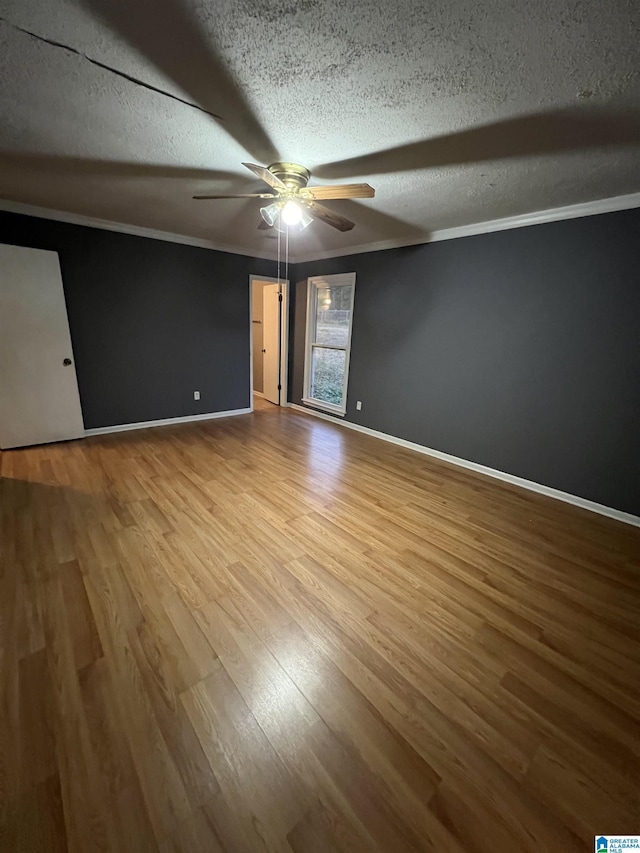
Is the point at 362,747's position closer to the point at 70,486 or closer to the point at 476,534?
the point at 476,534

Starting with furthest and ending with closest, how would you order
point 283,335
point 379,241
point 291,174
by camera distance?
point 283,335 < point 379,241 < point 291,174

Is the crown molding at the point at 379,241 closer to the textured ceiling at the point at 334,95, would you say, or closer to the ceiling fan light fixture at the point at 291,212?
the textured ceiling at the point at 334,95

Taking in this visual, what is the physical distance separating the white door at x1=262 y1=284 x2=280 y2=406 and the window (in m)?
0.65

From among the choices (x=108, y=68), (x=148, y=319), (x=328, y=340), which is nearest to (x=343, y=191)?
(x=108, y=68)

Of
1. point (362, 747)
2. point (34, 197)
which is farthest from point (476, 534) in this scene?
point (34, 197)

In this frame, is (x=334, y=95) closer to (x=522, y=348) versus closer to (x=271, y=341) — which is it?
(x=522, y=348)

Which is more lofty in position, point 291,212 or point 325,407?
point 291,212

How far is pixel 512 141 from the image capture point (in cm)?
173

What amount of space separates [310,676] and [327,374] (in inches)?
163

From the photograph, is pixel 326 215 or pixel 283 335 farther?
pixel 283 335
